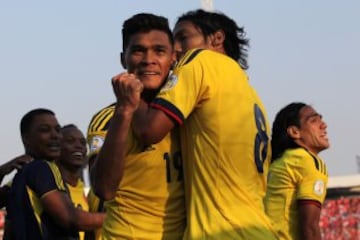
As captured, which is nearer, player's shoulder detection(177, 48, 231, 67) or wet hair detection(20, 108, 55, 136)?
player's shoulder detection(177, 48, 231, 67)

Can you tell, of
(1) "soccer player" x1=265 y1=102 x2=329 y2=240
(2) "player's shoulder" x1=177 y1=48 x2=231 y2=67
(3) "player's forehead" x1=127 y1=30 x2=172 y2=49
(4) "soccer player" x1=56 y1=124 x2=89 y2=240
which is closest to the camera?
(2) "player's shoulder" x1=177 y1=48 x2=231 y2=67

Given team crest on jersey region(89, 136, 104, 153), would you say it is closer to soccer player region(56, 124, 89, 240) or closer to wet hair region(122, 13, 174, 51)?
wet hair region(122, 13, 174, 51)

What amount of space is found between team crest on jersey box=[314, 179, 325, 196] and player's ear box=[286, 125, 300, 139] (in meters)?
0.44

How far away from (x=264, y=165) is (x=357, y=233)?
1700 cm

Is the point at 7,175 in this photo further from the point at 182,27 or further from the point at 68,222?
the point at 182,27

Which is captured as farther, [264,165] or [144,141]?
[264,165]

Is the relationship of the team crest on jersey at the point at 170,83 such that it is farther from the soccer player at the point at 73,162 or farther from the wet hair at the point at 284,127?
the soccer player at the point at 73,162

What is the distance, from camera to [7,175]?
758 cm

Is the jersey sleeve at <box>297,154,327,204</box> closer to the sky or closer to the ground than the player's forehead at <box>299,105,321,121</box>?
closer to the ground

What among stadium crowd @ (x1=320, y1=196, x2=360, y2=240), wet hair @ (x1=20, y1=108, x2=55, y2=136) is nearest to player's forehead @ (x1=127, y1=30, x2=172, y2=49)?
wet hair @ (x1=20, y1=108, x2=55, y2=136)

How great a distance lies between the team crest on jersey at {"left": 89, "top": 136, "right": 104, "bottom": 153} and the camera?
5.49 metres

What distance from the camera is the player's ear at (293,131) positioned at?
272 inches

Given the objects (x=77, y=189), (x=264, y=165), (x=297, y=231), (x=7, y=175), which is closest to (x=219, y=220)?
(x=264, y=165)

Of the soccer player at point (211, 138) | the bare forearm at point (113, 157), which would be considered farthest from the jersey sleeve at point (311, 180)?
the bare forearm at point (113, 157)
